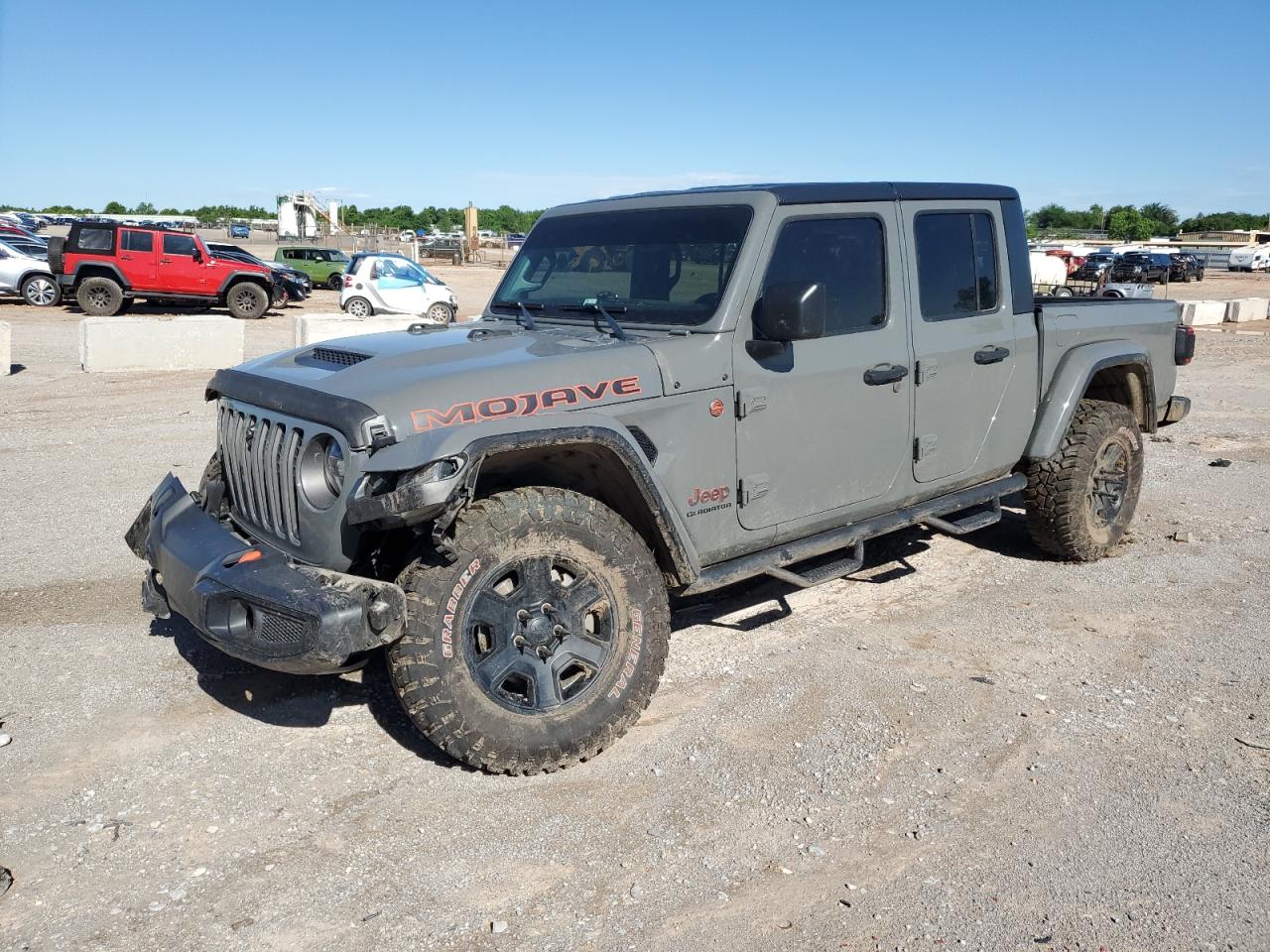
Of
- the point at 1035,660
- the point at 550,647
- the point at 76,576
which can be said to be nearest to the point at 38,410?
the point at 76,576

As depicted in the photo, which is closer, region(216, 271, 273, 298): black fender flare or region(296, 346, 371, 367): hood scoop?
region(296, 346, 371, 367): hood scoop

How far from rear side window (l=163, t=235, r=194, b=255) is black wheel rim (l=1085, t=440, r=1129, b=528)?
20.5 m

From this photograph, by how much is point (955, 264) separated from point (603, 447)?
7.87 ft

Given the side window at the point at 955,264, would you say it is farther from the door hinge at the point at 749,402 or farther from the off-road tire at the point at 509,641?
the off-road tire at the point at 509,641

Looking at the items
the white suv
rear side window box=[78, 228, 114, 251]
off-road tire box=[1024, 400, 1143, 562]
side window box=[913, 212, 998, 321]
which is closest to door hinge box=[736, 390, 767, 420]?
side window box=[913, 212, 998, 321]

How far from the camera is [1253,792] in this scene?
3.63m

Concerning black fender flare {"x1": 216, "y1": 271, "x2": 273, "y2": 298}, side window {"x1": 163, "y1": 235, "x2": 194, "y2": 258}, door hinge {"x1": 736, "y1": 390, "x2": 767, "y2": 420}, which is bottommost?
door hinge {"x1": 736, "y1": 390, "x2": 767, "y2": 420}

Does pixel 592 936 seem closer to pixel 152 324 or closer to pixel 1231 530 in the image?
pixel 1231 530

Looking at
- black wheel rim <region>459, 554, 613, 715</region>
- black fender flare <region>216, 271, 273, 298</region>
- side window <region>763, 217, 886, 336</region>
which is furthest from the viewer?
black fender flare <region>216, 271, 273, 298</region>

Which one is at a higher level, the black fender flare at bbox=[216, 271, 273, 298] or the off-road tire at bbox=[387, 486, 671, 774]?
the black fender flare at bbox=[216, 271, 273, 298]

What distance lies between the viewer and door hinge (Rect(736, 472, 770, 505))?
13.9 feet

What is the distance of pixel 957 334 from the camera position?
5062mm

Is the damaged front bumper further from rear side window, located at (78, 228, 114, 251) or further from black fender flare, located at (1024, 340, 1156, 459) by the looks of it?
rear side window, located at (78, 228, 114, 251)

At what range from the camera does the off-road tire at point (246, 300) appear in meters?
22.9
